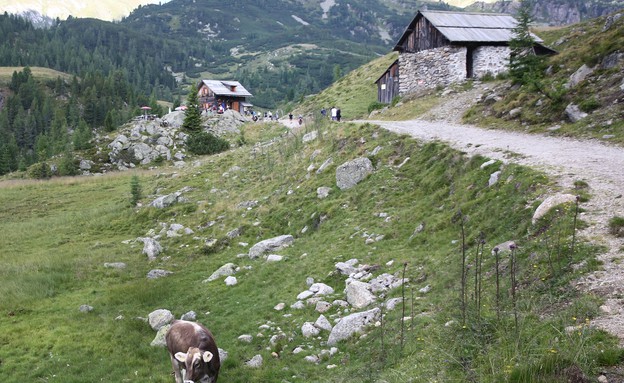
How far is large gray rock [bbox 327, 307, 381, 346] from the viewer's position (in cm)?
1041

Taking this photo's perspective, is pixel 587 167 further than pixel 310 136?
No

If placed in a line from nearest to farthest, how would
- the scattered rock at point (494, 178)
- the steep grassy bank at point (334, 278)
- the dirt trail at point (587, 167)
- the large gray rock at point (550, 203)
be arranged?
the steep grassy bank at point (334, 278), the dirt trail at point (587, 167), the large gray rock at point (550, 203), the scattered rock at point (494, 178)

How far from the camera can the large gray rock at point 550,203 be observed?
1094cm

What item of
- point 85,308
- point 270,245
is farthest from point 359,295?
point 85,308

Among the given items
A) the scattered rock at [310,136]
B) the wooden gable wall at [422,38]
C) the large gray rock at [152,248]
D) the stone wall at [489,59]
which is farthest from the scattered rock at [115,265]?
the stone wall at [489,59]

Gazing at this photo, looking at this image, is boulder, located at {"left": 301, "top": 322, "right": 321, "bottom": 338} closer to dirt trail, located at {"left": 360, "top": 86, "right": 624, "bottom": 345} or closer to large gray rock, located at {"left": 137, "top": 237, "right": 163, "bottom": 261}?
dirt trail, located at {"left": 360, "top": 86, "right": 624, "bottom": 345}

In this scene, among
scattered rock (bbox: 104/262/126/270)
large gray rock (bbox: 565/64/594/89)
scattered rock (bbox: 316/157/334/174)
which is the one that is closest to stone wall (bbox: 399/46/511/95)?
large gray rock (bbox: 565/64/594/89)

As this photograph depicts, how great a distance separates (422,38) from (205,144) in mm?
31129

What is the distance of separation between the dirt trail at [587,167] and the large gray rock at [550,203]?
1.29 feet

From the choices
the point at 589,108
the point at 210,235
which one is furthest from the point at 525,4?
the point at 210,235

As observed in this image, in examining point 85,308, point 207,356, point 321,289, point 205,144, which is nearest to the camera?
Answer: point 207,356

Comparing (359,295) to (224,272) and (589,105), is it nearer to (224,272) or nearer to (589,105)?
(224,272)

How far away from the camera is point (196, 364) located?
936 centimetres

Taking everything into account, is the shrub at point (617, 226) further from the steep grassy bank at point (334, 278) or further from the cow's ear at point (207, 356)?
the cow's ear at point (207, 356)
